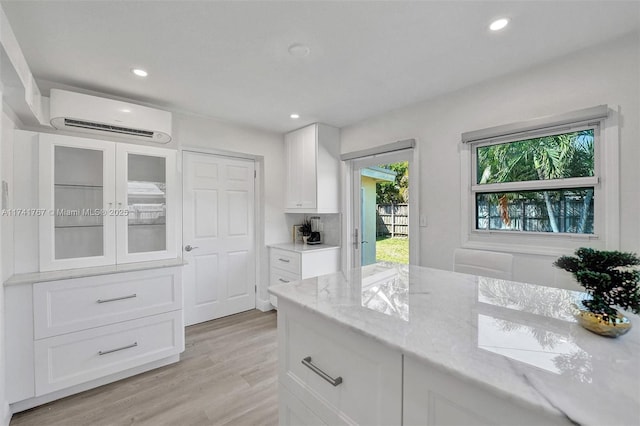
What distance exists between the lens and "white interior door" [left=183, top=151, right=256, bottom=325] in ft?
10.8

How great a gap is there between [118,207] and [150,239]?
14.7 inches

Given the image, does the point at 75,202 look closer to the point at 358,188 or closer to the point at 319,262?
the point at 319,262

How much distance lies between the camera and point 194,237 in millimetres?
3322

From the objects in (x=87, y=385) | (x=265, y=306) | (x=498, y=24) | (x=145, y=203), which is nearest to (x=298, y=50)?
(x=498, y=24)

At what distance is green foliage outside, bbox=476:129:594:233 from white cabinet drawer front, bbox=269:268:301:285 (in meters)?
2.17

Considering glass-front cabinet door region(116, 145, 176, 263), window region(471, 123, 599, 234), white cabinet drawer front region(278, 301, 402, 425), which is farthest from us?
glass-front cabinet door region(116, 145, 176, 263)

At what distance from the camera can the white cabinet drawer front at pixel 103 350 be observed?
1941 mm

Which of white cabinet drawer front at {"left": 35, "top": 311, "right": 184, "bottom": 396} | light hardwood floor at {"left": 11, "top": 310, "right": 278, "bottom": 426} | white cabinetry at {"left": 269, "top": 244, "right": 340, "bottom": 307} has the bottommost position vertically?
light hardwood floor at {"left": 11, "top": 310, "right": 278, "bottom": 426}

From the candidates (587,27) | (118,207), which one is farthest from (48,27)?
(587,27)

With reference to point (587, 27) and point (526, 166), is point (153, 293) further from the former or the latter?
point (587, 27)

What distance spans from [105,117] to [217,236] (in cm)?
167

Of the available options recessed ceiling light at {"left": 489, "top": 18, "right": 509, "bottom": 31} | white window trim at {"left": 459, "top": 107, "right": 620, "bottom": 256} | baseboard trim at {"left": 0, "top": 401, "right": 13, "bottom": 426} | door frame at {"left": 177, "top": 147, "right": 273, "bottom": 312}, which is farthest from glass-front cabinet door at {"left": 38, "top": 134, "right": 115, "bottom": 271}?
white window trim at {"left": 459, "top": 107, "right": 620, "bottom": 256}

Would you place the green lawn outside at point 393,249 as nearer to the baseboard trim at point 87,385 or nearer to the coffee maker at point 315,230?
the coffee maker at point 315,230

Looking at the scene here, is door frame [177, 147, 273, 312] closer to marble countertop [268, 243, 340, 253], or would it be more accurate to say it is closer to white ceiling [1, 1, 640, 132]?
marble countertop [268, 243, 340, 253]
